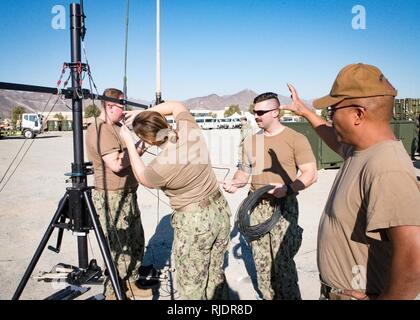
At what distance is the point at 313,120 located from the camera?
261cm

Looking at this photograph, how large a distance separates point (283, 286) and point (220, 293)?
0.73 m

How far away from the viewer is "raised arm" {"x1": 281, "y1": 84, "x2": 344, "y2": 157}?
2362mm

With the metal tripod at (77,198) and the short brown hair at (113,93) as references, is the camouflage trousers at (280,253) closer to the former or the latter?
the metal tripod at (77,198)

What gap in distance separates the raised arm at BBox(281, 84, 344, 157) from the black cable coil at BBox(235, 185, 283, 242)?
32.9 inches

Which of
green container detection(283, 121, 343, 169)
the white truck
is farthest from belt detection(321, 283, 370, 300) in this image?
the white truck

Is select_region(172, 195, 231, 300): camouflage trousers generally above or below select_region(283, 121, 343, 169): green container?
below

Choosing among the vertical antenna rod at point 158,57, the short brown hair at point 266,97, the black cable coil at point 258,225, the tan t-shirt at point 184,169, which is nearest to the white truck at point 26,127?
the vertical antenna rod at point 158,57

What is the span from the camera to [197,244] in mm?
2631

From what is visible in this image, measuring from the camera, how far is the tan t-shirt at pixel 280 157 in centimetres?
330

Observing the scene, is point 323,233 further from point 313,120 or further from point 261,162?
point 261,162

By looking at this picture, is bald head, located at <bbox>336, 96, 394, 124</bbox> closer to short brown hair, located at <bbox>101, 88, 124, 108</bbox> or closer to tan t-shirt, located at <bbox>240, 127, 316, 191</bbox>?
tan t-shirt, located at <bbox>240, 127, 316, 191</bbox>

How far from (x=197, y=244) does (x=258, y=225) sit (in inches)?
34.2
